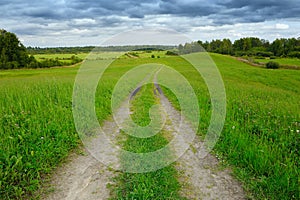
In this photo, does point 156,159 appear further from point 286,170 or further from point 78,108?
point 78,108

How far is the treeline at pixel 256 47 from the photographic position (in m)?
82.1

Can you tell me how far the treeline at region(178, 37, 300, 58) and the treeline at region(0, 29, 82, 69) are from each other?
141 ft

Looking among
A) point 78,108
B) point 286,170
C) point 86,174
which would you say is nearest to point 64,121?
point 78,108

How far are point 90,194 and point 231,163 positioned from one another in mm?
3092

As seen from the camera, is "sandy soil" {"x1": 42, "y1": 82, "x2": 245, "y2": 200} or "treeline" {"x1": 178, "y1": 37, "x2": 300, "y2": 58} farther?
"treeline" {"x1": 178, "y1": 37, "x2": 300, "y2": 58}

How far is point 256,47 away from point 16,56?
84.8 metres

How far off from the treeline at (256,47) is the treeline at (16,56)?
141ft

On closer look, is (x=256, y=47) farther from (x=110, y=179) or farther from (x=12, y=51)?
(x=110, y=179)

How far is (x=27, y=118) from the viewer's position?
21.4 ft

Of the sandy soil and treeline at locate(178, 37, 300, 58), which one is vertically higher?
treeline at locate(178, 37, 300, 58)

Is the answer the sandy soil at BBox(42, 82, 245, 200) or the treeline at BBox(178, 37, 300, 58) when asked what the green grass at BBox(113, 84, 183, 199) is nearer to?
the sandy soil at BBox(42, 82, 245, 200)

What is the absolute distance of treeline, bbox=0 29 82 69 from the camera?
5850 centimetres

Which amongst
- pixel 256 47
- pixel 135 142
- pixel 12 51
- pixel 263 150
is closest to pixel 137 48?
pixel 135 142

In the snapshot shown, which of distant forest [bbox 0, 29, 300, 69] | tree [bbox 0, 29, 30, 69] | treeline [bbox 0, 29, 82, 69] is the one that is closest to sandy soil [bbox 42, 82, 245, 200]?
distant forest [bbox 0, 29, 300, 69]
